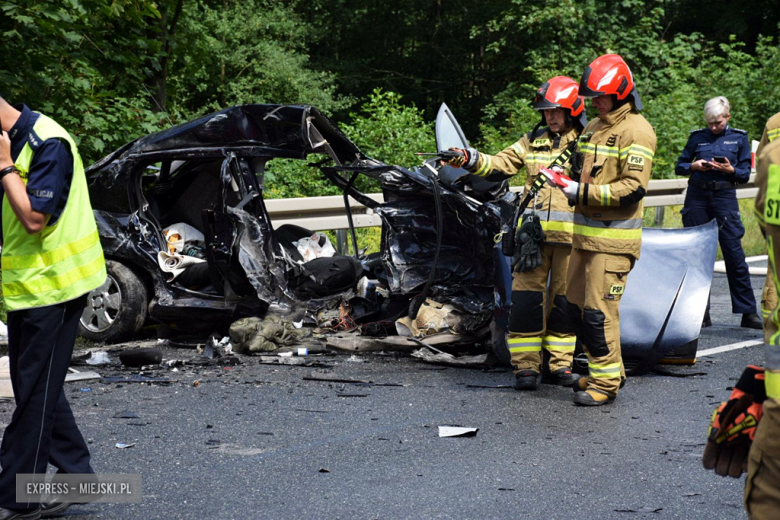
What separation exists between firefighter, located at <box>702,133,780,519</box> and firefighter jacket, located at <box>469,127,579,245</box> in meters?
3.64

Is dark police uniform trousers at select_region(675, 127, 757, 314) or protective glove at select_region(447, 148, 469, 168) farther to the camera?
dark police uniform trousers at select_region(675, 127, 757, 314)

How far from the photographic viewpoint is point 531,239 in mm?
5855

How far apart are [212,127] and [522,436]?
3657mm

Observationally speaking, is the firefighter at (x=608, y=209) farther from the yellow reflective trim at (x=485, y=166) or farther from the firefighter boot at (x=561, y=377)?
the yellow reflective trim at (x=485, y=166)

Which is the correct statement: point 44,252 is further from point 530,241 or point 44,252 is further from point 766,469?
point 530,241

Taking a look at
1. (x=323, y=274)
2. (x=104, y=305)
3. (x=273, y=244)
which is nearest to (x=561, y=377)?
(x=323, y=274)

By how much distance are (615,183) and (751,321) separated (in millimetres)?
3206

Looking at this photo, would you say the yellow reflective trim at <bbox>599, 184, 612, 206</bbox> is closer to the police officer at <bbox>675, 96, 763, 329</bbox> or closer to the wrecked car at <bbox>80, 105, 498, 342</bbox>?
the wrecked car at <bbox>80, 105, 498, 342</bbox>

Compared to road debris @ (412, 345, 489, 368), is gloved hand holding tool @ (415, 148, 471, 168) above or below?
above

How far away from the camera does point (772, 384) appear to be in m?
2.23

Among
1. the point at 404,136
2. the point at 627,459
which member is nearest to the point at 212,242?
the point at 627,459

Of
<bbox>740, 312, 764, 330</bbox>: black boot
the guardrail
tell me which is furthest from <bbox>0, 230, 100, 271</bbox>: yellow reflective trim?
<bbox>740, 312, 764, 330</bbox>: black boot

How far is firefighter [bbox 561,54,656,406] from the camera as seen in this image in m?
5.49

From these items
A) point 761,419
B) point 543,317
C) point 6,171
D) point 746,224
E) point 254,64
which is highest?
point 254,64
